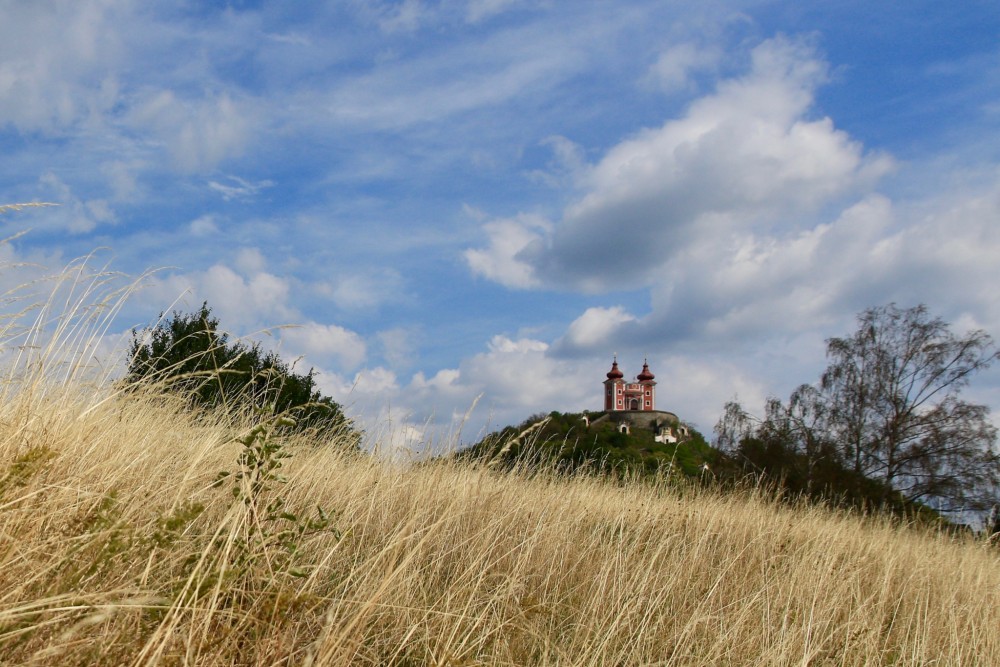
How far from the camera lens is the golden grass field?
222 cm

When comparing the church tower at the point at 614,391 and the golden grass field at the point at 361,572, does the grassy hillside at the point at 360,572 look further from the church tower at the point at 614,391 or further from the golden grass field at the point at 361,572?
the church tower at the point at 614,391

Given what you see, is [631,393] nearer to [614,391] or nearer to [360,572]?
[614,391]

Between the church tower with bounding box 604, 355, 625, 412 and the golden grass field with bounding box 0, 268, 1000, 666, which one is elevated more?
the church tower with bounding box 604, 355, 625, 412

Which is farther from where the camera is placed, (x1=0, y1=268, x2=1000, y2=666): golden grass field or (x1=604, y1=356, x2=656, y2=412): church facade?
(x1=604, y1=356, x2=656, y2=412): church facade

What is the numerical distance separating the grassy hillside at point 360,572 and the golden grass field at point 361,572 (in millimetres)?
17

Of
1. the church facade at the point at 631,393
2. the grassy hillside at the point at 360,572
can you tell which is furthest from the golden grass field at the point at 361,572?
the church facade at the point at 631,393

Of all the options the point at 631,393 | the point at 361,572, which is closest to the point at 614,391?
the point at 631,393

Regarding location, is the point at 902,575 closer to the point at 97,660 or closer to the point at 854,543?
the point at 854,543

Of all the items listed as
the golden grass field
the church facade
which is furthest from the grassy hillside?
the church facade

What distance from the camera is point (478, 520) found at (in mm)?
4875

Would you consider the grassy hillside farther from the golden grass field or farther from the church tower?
the church tower

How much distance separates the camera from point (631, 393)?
64.4 m

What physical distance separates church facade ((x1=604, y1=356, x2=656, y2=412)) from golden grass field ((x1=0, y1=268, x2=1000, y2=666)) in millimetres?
57414

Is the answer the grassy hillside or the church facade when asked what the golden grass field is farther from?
the church facade
